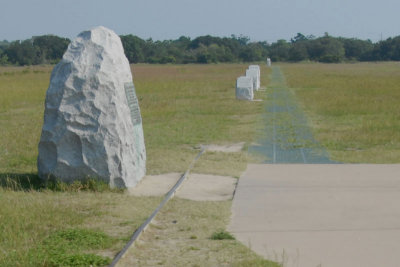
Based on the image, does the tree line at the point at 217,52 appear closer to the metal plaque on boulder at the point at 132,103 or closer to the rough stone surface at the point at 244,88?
the rough stone surface at the point at 244,88

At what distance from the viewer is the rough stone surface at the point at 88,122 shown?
33.5ft

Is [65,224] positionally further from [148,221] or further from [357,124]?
[357,124]

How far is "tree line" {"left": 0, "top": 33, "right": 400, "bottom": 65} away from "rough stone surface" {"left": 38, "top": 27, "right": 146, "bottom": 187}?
3965 inches

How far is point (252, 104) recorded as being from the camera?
28656 millimetres

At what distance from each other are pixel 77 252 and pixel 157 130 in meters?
12.0

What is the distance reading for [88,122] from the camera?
33.7ft

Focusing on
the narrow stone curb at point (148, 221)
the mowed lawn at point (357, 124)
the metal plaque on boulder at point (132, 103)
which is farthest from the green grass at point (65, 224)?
the mowed lawn at point (357, 124)

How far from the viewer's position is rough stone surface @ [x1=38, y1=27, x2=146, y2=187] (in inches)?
402

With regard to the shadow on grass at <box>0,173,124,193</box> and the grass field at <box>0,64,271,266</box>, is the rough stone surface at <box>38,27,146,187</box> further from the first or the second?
the grass field at <box>0,64,271,266</box>

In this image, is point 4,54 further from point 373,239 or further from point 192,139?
point 373,239

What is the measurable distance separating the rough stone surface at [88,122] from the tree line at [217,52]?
100723 mm

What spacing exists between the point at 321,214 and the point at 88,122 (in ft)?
12.2

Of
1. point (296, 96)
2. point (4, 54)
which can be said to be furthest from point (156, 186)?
point (4, 54)

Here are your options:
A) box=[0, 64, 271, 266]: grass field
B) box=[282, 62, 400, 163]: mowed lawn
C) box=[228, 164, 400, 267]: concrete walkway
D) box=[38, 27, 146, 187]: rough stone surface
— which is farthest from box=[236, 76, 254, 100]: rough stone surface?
box=[38, 27, 146, 187]: rough stone surface
